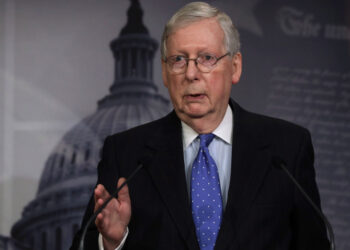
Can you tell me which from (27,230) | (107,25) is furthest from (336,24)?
(27,230)

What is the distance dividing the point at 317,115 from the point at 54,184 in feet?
5.58

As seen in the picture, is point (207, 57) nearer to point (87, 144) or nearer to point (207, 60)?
point (207, 60)

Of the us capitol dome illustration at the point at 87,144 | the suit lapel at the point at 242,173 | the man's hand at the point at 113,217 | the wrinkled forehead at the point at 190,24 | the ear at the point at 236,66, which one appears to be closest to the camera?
the man's hand at the point at 113,217

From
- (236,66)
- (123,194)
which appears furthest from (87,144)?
(123,194)

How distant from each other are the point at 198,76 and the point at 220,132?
0.63 ft

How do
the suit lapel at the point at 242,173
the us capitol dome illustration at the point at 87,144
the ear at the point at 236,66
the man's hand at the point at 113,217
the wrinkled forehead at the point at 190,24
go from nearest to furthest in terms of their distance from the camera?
1. the man's hand at the point at 113,217
2. the suit lapel at the point at 242,173
3. the wrinkled forehead at the point at 190,24
4. the ear at the point at 236,66
5. the us capitol dome illustration at the point at 87,144

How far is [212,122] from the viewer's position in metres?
1.86

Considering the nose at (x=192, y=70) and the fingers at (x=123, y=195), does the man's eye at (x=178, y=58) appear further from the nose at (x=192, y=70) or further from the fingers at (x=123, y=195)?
the fingers at (x=123, y=195)

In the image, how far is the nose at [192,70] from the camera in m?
1.77

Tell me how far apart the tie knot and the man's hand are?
0.32m

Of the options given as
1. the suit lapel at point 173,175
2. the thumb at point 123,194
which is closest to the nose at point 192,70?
the suit lapel at point 173,175

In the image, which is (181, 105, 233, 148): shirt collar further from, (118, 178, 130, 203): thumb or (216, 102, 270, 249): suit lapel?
(118, 178, 130, 203): thumb

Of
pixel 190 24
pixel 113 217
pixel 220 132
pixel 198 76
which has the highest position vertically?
pixel 190 24

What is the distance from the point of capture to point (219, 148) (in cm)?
187
